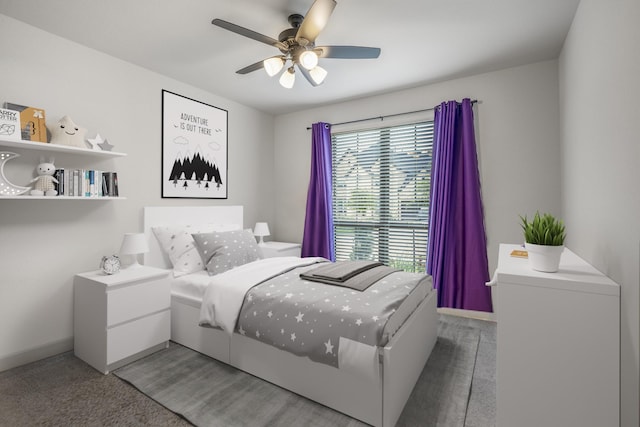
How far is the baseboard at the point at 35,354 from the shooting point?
7.12 feet

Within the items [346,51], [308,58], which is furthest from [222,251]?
[346,51]

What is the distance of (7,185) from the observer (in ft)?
6.81

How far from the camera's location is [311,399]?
1834 millimetres

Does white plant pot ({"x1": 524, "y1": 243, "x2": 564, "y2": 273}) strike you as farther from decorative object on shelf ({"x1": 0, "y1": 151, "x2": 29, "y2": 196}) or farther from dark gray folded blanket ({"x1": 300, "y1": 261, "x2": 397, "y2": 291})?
decorative object on shelf ({"x1": 0, "y1": 151, "x2": 29, "y2": 196})

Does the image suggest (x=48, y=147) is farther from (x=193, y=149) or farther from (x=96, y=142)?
(x=193, y=149)

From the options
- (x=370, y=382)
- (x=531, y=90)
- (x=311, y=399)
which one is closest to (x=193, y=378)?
(x=311, y=399)

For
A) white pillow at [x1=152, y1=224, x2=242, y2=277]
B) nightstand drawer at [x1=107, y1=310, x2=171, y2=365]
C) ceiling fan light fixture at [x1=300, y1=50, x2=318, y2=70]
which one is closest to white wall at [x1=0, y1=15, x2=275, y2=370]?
white pillow at [x1=152, y1=224, x2=242, y2=277]

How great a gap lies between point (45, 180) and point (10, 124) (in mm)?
417

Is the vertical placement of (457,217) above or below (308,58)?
below

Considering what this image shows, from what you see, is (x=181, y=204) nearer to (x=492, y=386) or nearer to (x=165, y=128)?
(x=165, y=128)

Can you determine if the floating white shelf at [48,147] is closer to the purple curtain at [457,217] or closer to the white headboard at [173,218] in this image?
the white headboard at [173,218]

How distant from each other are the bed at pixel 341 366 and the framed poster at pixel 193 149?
22.0 inches

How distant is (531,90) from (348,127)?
77.8 inches

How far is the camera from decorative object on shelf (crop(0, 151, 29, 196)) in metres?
2.05
